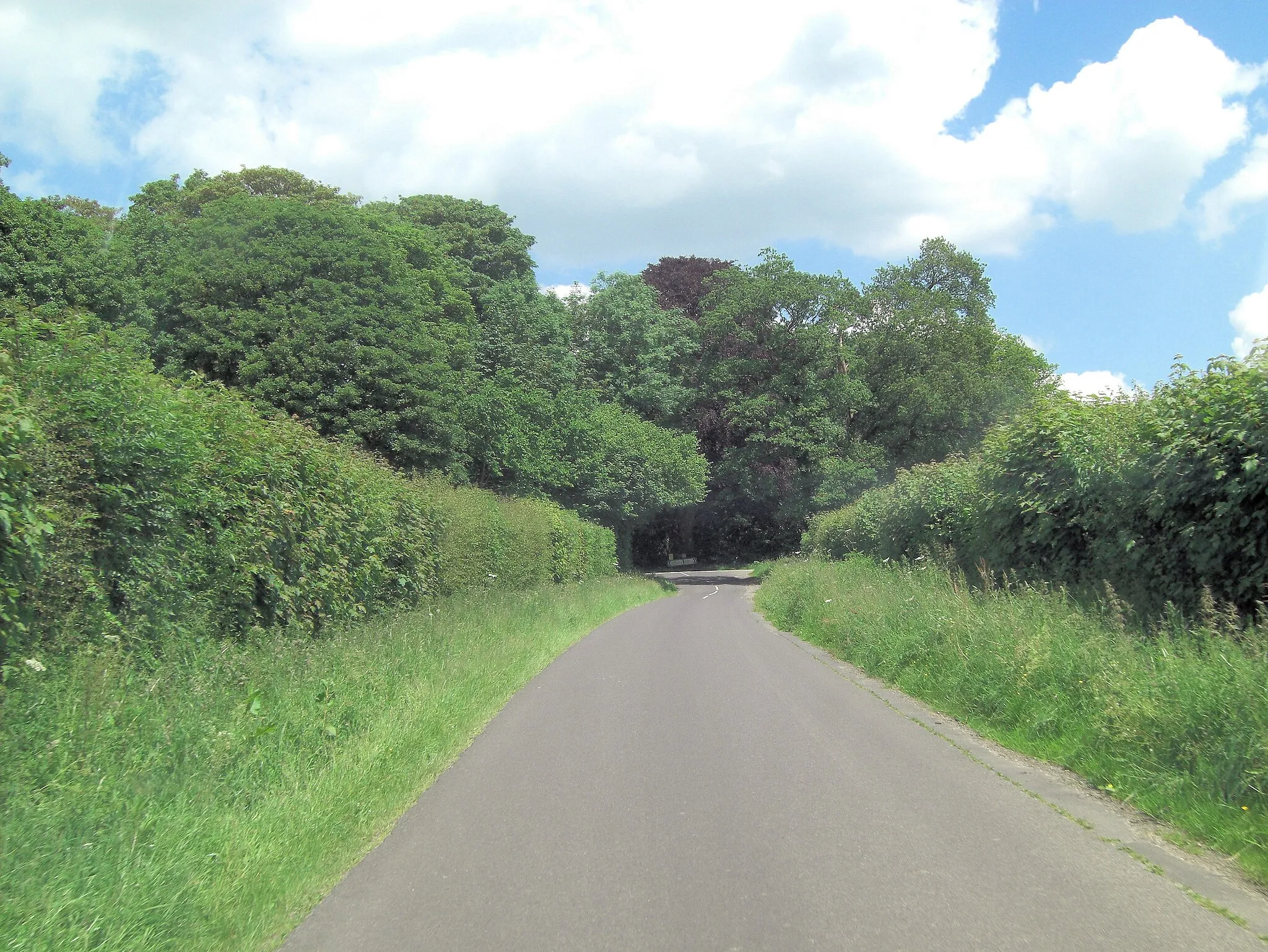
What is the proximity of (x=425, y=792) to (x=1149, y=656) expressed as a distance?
6.55m

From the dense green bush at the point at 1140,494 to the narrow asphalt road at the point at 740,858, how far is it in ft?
11.4

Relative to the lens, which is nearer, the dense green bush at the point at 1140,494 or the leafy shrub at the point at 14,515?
the leafy shrub at the point at 14,515

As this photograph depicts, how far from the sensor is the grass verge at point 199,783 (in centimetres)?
454

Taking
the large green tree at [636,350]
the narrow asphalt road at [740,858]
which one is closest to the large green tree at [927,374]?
the large green tree at [636,350]

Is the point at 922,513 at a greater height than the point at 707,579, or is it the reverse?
the point at 922,513

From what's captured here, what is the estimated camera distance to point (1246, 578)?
30.1ft

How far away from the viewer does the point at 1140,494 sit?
10688 millimetres

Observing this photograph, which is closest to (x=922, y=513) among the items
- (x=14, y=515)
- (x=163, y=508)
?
(x=163, y=508)

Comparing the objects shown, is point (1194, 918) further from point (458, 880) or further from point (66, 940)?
point (66, 940)

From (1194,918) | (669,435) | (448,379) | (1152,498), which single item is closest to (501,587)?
(448,379)

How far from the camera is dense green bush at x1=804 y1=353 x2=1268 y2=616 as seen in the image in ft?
30.3

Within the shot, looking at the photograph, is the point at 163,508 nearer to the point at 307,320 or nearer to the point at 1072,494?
the point at 1072,494

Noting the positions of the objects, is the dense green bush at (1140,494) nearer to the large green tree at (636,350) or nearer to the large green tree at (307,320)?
the large green tree at (307,320)

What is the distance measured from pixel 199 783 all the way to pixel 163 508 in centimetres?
311
